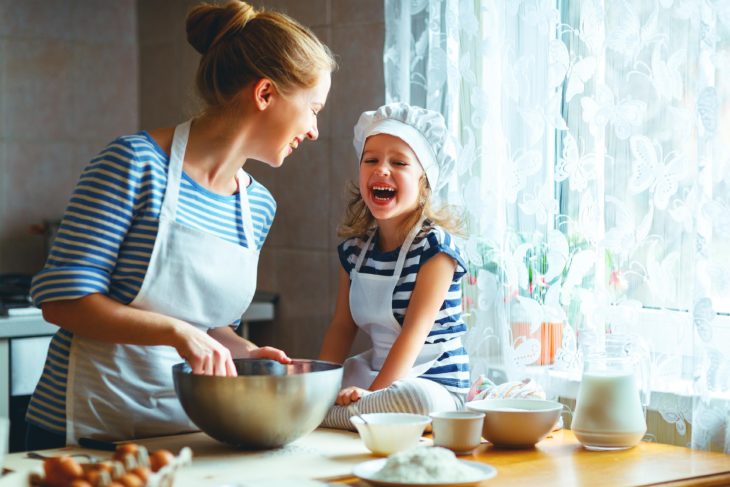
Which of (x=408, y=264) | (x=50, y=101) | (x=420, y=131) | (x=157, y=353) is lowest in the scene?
(x=157, y=353)

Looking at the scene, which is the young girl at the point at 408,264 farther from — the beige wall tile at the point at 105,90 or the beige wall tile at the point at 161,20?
the beige wall tile at the point at 105,90

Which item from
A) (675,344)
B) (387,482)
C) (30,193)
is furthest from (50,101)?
(387,482)

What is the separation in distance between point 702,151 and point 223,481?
893 millimetres

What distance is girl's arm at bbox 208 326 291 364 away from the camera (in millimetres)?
1597

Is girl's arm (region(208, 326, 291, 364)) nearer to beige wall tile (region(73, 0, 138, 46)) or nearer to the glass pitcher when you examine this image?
the glass pitcher

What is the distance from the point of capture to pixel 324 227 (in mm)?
2547

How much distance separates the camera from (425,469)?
1.25 metres

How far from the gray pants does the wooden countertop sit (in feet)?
0.16

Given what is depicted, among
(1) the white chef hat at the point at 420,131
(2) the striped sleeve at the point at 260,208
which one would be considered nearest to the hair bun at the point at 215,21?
(2) the striped sleeve at the point at 260,208

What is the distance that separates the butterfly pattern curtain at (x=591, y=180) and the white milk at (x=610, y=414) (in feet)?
0.46

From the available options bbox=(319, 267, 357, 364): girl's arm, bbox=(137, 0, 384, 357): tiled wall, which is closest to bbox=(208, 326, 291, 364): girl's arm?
bbox=(319, 267, 357, 364): girl's arm

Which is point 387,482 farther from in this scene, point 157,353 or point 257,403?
point 157,353

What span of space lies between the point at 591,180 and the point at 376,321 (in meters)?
0.48

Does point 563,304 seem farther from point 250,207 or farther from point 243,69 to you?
point 243,69
